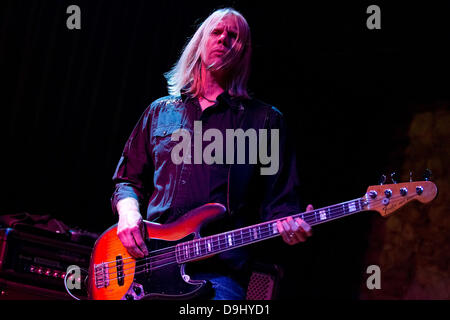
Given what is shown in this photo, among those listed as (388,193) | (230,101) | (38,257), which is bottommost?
(38,257)

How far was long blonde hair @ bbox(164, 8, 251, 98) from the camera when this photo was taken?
2.38 meters

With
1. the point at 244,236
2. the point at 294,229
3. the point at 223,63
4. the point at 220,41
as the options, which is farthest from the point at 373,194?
the point at 220,41

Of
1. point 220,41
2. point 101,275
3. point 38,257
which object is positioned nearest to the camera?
point 101,275

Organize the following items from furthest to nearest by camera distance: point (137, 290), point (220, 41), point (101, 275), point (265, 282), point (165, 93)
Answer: point (165, 93), point (265, 282), point (220, 41), point (101, 275), point (137, 290)

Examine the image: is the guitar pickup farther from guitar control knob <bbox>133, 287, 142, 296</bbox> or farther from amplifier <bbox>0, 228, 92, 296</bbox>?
amplifier <bbox>0, 228, 92, 296</bbox>

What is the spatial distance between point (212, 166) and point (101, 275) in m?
0.77

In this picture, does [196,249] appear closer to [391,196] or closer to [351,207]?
[351,207]

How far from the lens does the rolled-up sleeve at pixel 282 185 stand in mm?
2037

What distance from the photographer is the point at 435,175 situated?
3262 mm

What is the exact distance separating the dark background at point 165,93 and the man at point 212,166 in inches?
34.7

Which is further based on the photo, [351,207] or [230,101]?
[230,101]

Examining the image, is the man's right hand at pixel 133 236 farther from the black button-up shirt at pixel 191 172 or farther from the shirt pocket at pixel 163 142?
the shirt pocket at pixel 163 142

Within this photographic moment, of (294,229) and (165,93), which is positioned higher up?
(165,93)

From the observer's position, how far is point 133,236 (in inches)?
74.2
